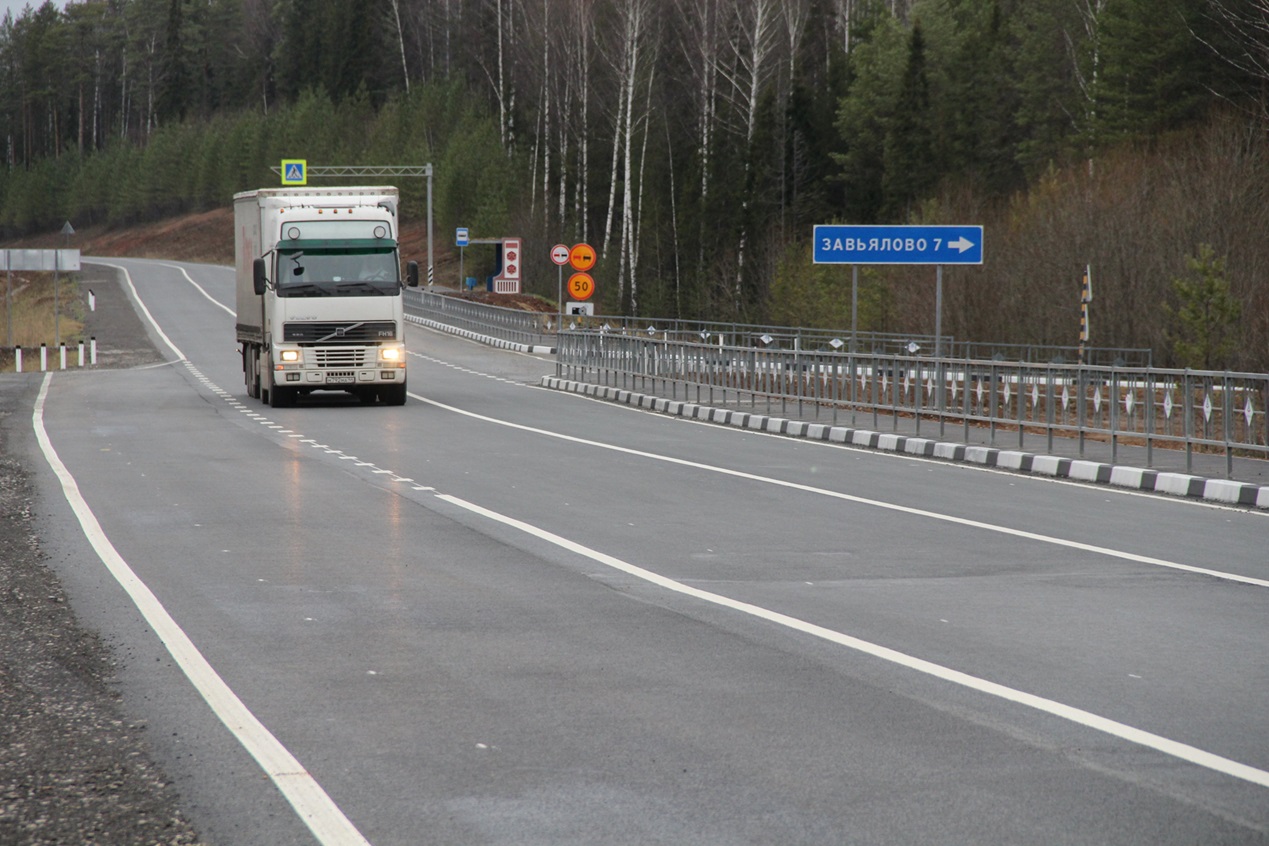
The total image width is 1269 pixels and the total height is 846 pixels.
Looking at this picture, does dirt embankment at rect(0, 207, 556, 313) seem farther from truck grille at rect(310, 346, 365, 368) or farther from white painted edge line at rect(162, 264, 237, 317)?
truck grille at rect(310, 346, 365, 368)

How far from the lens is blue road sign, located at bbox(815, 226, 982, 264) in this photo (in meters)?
31.5

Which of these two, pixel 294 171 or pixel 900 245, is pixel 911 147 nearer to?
pixel 294 171

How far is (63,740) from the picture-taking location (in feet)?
→ 20.8

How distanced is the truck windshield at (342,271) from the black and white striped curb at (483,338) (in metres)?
27.1

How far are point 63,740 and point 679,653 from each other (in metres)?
2.92

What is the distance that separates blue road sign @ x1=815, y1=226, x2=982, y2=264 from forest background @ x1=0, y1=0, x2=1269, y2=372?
17.6 ft

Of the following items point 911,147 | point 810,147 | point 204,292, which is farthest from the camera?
point 204,292

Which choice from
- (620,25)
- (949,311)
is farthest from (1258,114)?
(620,25)

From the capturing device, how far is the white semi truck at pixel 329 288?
28656mm

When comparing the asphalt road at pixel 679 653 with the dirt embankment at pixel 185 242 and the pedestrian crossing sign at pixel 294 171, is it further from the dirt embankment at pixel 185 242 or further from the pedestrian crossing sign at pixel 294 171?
the dirt embankment at pixel 185 242

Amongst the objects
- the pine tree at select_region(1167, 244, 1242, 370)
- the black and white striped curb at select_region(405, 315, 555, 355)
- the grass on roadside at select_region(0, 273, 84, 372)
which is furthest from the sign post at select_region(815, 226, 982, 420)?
the grass on roadside at select_region(0, 273, 84, 372)

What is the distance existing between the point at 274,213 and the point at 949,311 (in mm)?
24576

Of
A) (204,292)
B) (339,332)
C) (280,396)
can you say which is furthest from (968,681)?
(204,292)

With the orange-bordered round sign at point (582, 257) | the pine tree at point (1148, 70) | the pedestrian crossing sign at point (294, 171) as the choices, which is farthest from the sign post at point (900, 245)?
the pedestrian crossing sign at point (294, 171)
